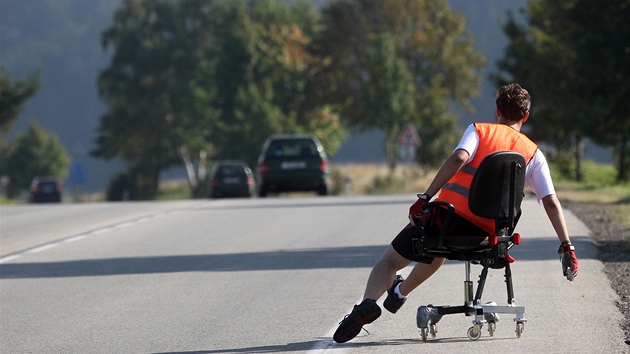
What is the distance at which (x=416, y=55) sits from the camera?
223 feet

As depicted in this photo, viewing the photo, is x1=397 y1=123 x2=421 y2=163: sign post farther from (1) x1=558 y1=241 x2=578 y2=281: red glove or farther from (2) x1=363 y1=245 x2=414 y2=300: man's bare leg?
(1) x1=558 y1=241 x2=578 y2=281: red glove

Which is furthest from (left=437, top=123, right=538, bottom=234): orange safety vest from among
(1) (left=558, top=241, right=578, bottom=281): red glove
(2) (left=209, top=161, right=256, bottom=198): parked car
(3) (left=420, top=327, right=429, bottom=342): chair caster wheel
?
(2) (left=209, top=161, right=256, bottom=198): parked car

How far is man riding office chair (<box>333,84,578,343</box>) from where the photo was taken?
7.50m

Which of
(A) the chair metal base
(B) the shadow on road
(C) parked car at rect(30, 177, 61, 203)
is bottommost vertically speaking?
(C) parked car at rect(30, 177, 61, 203)

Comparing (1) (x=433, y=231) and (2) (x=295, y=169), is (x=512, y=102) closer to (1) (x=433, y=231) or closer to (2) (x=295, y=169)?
(1) (x=433, y=231)

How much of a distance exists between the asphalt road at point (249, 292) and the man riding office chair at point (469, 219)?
237 mm

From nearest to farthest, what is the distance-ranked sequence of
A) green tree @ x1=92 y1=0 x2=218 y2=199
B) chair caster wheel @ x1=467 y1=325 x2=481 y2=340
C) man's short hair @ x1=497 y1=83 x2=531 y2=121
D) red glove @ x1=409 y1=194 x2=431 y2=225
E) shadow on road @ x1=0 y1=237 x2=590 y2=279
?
red glove @ x1=409 y1=194 x2=431 y2=225
man's short hair @ x1=497 y1=83 x2=531 y2=121
chair caster wheel @ x1=467 y1=325 x2=481 y2=340
shadow on road @ x1=0 y1=237 x2=590 y2=279
green tree @ x1=92 y1=0 x2=218 y2=199

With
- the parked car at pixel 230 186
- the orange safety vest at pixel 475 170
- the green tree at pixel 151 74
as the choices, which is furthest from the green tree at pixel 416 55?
the orange safety vest at pixel 475 170

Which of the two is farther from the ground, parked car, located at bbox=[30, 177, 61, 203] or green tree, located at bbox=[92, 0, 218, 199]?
green tree, located at bbox=[92, 0, 218, 199]

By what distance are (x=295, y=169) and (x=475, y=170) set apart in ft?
89.9

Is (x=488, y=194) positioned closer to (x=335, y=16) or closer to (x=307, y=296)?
(x=307, y=296)

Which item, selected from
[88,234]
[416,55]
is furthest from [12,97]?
[88,234]

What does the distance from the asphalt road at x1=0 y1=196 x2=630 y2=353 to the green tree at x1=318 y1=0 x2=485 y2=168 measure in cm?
4570

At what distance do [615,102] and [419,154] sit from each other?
3456cm
